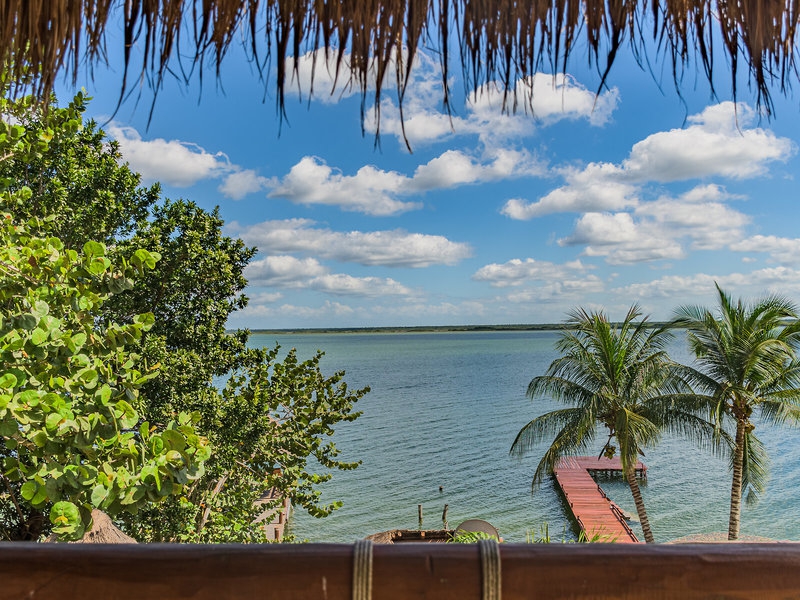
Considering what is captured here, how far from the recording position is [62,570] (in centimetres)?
77

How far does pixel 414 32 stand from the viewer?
3.83ft

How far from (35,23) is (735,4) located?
146 cm

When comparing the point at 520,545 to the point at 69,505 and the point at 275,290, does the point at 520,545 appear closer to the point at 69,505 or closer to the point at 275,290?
the point at 69,505

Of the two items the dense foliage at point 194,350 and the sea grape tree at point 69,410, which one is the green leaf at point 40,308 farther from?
Result: the dense foliage at point 194,350

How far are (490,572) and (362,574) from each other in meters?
0.16

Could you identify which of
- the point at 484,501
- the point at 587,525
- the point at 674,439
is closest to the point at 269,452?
the point at 587,525

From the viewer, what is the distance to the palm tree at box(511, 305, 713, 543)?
14.0 meters

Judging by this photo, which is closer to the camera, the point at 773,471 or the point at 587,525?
the point at 587,525

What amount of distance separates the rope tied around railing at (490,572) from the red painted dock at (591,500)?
1585 centimetres

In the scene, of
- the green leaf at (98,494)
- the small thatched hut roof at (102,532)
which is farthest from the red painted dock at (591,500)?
the green leaf at (98,494)

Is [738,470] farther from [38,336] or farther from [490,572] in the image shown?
[490,572]

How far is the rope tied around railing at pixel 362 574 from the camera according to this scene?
2.45 feet

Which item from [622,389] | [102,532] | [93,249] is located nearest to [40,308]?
[93,249]

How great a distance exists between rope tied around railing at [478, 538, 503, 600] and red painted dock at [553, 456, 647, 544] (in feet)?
52.0
